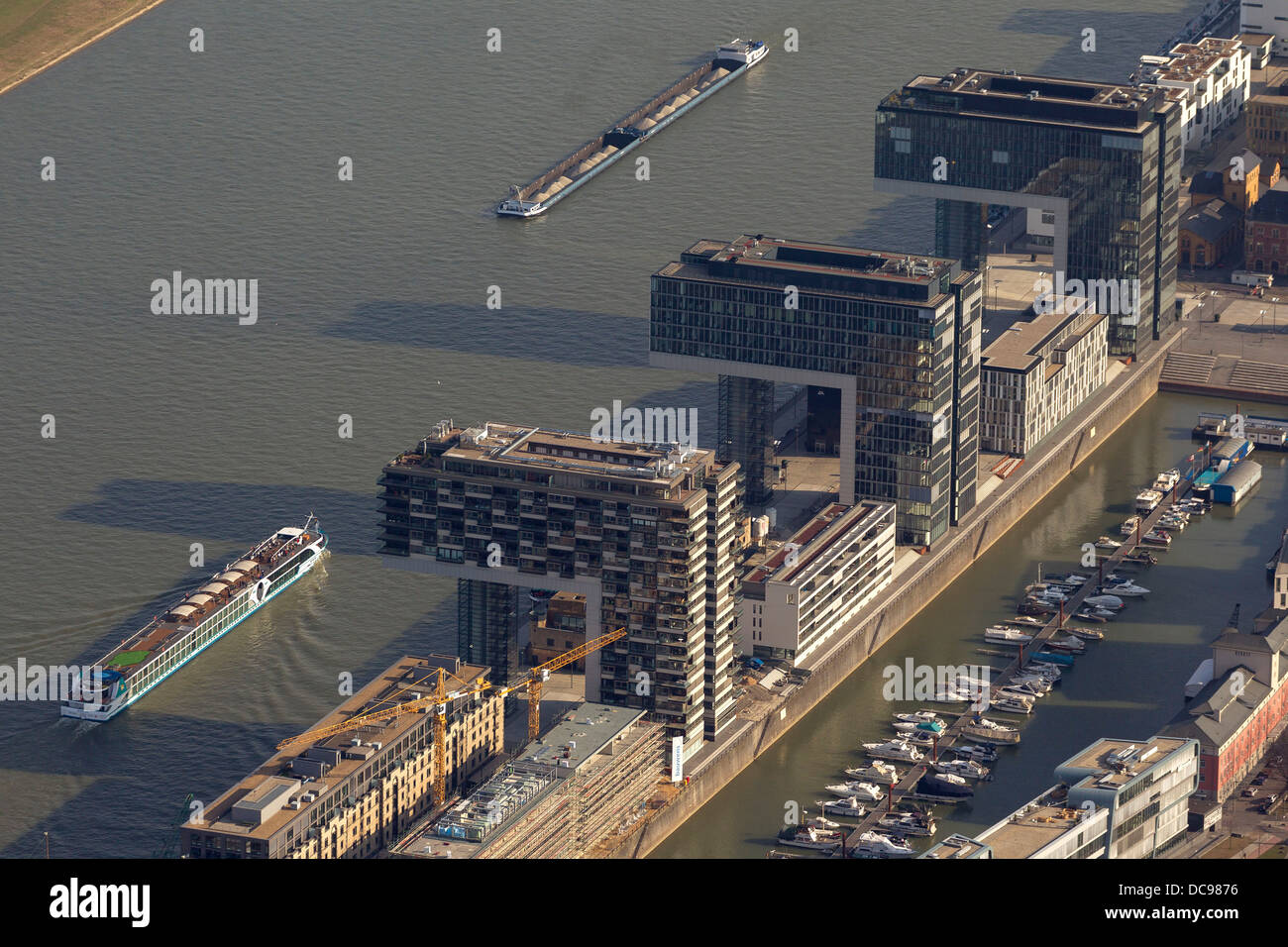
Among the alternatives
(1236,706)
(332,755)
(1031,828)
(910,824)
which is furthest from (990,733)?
(332,755)

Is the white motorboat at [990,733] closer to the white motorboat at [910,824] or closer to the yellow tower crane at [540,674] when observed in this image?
the white motorboat at [910,824]

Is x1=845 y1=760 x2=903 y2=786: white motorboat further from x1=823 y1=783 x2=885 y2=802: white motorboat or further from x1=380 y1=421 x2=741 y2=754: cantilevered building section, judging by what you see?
x1=380 y1=421 x2=741 y2=754: cantilevered building section

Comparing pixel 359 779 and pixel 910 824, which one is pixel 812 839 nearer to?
pixel 910 824

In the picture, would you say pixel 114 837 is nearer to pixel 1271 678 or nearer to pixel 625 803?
pixel 625 803

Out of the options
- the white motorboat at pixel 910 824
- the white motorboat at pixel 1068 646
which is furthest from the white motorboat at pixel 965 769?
the white motorboat at pixel 1068 646
